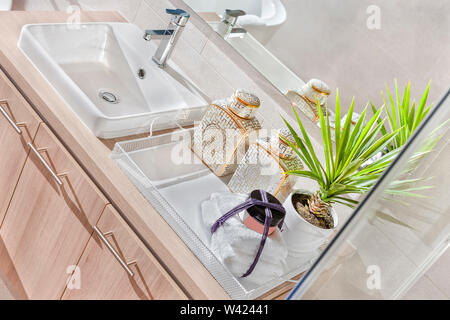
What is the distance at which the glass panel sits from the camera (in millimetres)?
468

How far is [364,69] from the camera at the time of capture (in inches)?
49.1

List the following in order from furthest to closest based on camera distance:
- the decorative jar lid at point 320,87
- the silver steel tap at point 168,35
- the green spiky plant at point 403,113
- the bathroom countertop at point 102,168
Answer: the silver steel tap at point 168,35
the decorative jar lid at point 320,87
the green spiky plant at point 403,113
the bathroom countertop at point 102,168

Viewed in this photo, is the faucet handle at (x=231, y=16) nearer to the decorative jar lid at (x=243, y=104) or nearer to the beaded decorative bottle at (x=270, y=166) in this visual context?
the decorative jar lid at (x=243, y=104)

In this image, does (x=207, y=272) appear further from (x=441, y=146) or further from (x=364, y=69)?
(x=364, y=69)

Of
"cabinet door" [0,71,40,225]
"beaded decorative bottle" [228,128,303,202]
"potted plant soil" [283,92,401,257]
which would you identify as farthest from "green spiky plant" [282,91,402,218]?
"cabinet door" [0,71,40,225]

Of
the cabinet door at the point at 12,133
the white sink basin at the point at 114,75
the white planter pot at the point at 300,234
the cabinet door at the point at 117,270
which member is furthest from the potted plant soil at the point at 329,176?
the cabinet door at the point at 12,133

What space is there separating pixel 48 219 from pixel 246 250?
619mm

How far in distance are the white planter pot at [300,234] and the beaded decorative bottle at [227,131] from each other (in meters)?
0.23

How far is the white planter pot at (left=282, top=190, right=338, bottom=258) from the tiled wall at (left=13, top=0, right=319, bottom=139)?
12.9 inches

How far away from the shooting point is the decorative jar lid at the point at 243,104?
3.98 ft

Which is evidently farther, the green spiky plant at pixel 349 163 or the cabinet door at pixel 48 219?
the cabinet door at pixel 48 219

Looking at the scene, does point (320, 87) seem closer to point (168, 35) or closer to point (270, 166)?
point (270, 166)

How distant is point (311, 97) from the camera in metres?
1.32

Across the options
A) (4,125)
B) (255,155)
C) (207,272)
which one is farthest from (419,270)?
(4,125)
